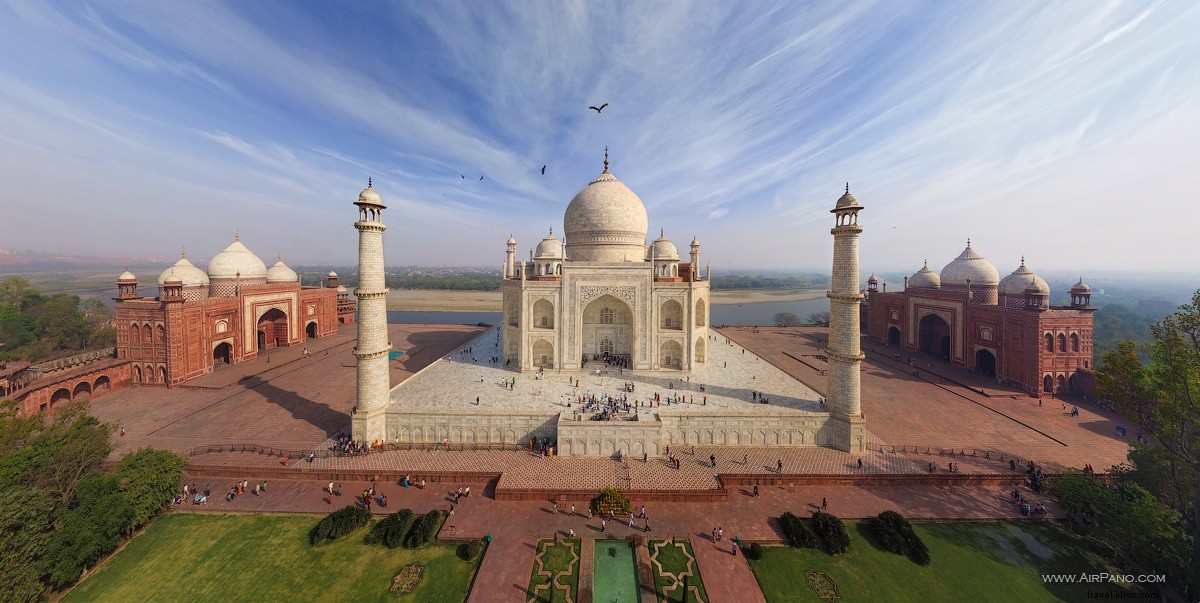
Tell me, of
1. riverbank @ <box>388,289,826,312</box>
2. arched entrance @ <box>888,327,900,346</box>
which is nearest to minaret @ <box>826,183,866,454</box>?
arched entrance @ <box>888,327,900,346</box>

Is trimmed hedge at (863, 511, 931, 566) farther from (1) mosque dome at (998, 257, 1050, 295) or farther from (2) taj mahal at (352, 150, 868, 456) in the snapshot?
(1) mosque dome at (998, 257, 1050, 295)

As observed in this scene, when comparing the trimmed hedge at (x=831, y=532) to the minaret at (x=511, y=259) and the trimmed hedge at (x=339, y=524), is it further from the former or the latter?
the minaret at (x=511, y=259)

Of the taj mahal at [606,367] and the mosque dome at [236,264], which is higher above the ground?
the mosque dome at [236,264]

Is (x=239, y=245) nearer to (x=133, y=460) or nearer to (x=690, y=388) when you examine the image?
(x=133, y=460)

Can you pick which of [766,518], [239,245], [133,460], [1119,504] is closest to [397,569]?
[133,460]

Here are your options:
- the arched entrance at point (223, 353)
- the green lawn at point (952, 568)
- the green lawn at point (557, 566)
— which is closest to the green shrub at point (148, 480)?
the green lawn at point (557, 566)
